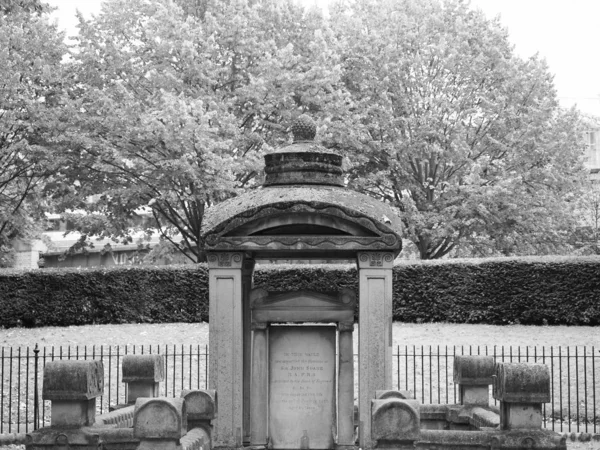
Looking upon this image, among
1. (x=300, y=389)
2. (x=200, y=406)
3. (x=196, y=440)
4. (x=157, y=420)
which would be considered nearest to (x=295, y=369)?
(x=300, y=389)

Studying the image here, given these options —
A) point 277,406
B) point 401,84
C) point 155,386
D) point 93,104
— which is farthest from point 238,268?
point 401,84

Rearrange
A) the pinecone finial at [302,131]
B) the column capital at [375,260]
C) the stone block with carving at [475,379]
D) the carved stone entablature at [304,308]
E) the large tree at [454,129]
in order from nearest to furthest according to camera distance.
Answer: the column capital at [375,260]
the carved stone entablature at [304,308]
the pinecone finial at [302,131]
the stone block with carving at [475,379]
the large tree at [454,129]

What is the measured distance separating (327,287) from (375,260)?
16222 mm

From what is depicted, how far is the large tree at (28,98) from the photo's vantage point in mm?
28125

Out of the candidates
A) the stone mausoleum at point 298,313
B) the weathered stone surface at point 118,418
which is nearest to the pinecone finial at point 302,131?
the stone mausoleum at point 298,313

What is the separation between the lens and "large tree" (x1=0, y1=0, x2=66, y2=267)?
28125 millimetres

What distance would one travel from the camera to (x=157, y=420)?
1008 cm

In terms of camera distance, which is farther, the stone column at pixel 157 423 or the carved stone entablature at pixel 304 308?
the carved stone entablature at pixel 304 308

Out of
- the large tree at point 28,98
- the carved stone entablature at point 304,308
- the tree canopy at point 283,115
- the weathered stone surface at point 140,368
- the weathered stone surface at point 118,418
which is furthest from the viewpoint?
the tree canopy at point 283,115

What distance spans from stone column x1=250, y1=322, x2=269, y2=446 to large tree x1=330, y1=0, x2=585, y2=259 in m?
20.1

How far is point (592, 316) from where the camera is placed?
88.6ft

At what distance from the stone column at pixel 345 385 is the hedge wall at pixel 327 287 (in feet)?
50.9

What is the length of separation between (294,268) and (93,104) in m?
8.28

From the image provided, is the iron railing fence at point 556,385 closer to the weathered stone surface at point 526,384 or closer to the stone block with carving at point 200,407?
the stone block with carving at point 200,407
